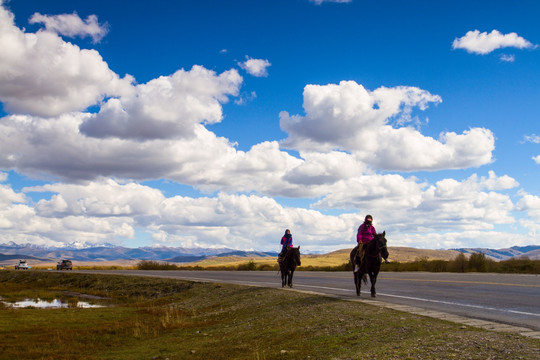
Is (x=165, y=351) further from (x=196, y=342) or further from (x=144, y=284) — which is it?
(x=144, y=284)

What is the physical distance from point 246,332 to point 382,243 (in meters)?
4.89

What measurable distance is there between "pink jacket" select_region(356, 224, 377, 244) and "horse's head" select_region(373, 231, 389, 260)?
92 cm

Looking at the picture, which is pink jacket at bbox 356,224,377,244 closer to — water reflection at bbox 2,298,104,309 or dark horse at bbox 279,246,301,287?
dark horse at bbox 279,246,301,287

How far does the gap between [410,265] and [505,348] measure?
32283 millimetres

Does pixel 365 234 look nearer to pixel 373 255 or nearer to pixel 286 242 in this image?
pixel 373 255

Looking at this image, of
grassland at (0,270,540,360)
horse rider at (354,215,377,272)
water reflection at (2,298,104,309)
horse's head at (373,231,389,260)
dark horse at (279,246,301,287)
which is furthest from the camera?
water reflection at (2,298,104,309)

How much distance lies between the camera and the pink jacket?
51.9ft

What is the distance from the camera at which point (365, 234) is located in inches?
624

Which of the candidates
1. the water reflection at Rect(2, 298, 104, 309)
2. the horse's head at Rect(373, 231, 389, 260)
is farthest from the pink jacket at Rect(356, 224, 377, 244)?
the water reflection at Rect(2, 298, 104, 309)

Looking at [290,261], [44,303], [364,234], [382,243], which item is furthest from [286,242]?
[44,303]

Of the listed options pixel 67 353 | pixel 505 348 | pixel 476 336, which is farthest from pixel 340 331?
pixel 67 353

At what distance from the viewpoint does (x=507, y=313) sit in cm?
1187

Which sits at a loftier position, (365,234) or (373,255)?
(365,234)

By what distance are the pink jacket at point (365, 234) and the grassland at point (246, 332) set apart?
2.16 m
